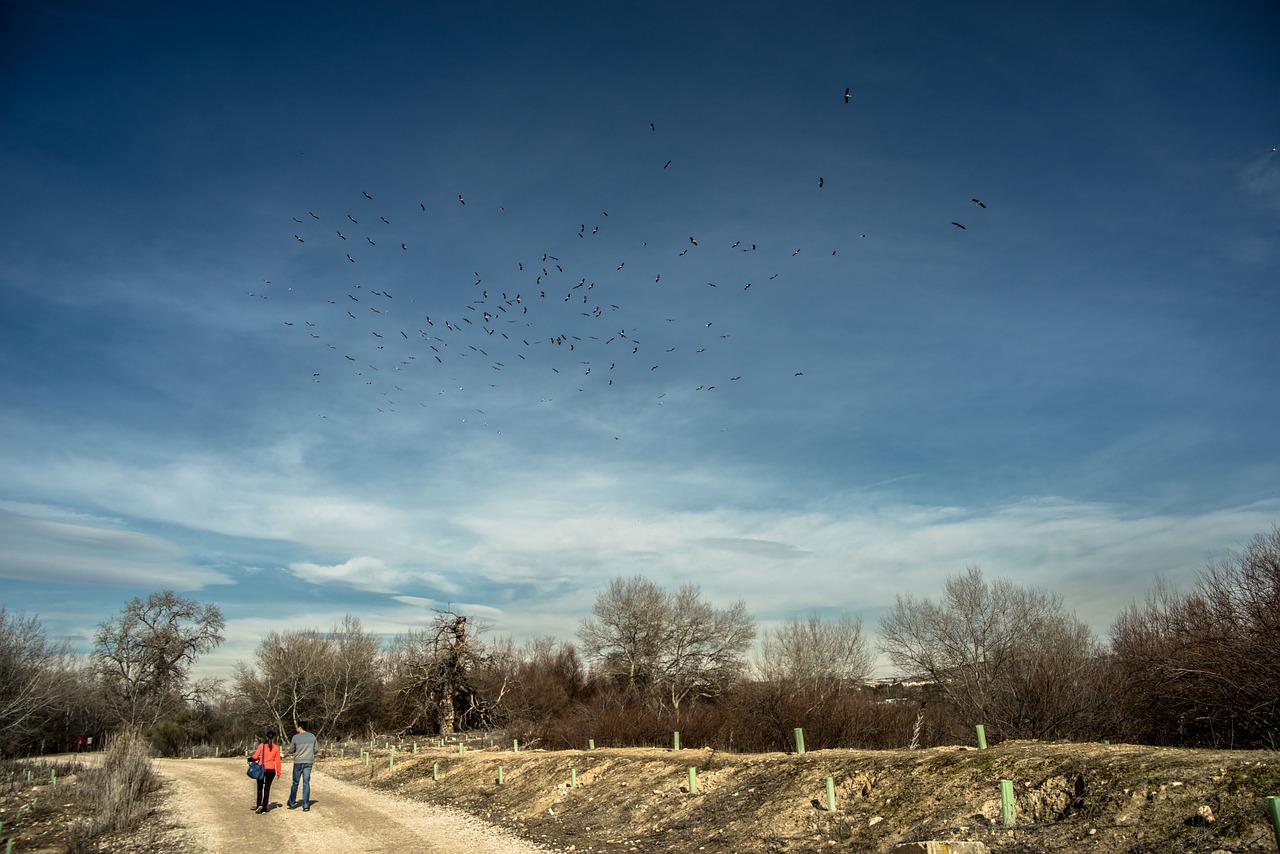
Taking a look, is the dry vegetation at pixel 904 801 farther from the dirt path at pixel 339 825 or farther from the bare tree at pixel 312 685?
the bare tree at pixel 312 685

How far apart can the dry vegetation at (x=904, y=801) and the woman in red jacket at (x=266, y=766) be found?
4938 millimetres

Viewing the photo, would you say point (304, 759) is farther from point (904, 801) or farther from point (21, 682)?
point (21, 682)

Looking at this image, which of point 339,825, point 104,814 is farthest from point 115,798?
point 339,825

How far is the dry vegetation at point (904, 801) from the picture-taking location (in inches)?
334

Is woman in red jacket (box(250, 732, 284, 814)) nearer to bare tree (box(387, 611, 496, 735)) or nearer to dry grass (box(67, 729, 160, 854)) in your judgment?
dry grass (box(67, 729, 160, 854))

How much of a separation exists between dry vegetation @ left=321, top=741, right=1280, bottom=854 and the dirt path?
3.94 ft

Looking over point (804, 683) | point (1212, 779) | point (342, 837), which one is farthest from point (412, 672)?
point (1212, 779)

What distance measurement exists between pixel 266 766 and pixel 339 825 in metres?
3.40

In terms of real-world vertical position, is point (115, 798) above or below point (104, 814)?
above

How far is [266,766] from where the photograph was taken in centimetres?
1816

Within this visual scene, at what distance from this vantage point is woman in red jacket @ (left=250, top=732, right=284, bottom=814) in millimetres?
18172

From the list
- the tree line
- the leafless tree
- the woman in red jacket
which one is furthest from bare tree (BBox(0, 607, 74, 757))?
the leafless tree

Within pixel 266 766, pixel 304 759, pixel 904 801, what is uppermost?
pixel 904 801

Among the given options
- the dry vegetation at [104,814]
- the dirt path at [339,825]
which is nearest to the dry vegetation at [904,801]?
the dirt path at [339,825]
